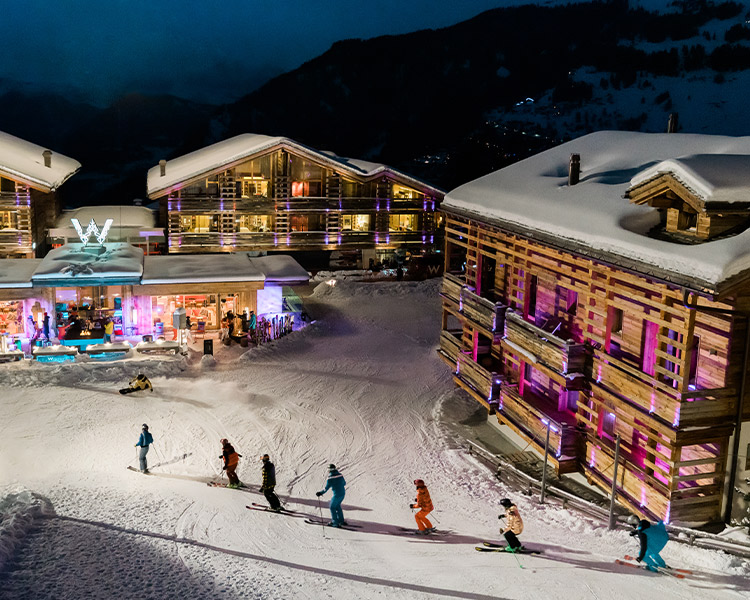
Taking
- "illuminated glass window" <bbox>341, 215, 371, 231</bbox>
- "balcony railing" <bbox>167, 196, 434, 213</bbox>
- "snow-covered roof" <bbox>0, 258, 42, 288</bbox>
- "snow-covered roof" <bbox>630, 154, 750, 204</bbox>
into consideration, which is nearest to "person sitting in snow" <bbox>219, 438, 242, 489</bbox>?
"snow-covered roof" <bbox>630, 154, 750, 204</bbox>

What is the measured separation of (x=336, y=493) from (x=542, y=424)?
621 cm

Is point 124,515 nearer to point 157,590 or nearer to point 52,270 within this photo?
point 157,590

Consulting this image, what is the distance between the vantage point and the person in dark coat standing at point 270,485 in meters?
16.3

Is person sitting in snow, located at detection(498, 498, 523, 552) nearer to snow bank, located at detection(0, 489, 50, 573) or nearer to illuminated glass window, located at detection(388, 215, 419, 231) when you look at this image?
snow bank, located at detection(0, 489, 50, 573)

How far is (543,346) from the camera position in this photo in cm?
1875

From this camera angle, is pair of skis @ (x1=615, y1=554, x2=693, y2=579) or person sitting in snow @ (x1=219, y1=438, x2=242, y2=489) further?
person sitting in snow @ (x1=219, y1=438, x2=242, y2=489)

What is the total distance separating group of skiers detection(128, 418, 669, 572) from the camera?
1341cm

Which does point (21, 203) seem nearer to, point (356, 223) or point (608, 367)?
point (356, 223)

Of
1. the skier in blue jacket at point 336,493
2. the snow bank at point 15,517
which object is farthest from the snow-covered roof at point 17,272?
the skier in blue jacket at point 336,493

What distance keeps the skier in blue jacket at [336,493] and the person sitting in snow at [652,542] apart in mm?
5731

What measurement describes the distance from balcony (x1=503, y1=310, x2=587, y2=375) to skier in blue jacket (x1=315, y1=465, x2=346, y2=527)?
6153mm

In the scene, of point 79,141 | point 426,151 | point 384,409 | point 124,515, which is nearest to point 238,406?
point 384,409

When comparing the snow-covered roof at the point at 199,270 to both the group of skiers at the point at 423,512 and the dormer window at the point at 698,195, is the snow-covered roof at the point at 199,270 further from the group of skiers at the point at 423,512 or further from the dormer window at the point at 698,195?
the dormer window at the point at 698,195

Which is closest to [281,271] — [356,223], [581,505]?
[356,223]
